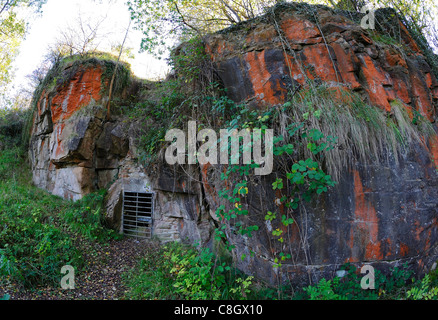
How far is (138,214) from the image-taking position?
5594 mm

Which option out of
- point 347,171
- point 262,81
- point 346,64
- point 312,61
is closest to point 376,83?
point 346,64

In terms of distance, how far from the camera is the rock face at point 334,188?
9.98 ft

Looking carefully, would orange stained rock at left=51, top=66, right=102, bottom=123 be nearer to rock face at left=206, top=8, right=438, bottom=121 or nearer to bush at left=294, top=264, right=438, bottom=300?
rock face at left=206, top=8, right=438, bottom=121

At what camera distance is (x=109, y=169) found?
20.2ft

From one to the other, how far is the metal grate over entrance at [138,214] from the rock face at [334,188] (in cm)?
22

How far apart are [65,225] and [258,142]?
4456mm

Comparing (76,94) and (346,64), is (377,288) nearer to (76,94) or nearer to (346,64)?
(346,64)

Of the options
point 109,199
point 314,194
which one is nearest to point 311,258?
point 314,194

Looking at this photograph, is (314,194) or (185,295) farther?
(185,295)

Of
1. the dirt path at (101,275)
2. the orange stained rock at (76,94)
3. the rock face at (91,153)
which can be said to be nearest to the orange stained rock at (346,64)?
the rock face at (91,153)

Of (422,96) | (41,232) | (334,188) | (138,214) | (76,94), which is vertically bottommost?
(41,232)

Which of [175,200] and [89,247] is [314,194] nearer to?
[175,200]

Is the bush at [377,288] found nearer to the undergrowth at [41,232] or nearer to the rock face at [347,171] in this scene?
the rock face at [347,171]

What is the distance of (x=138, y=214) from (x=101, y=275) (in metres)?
1.56
